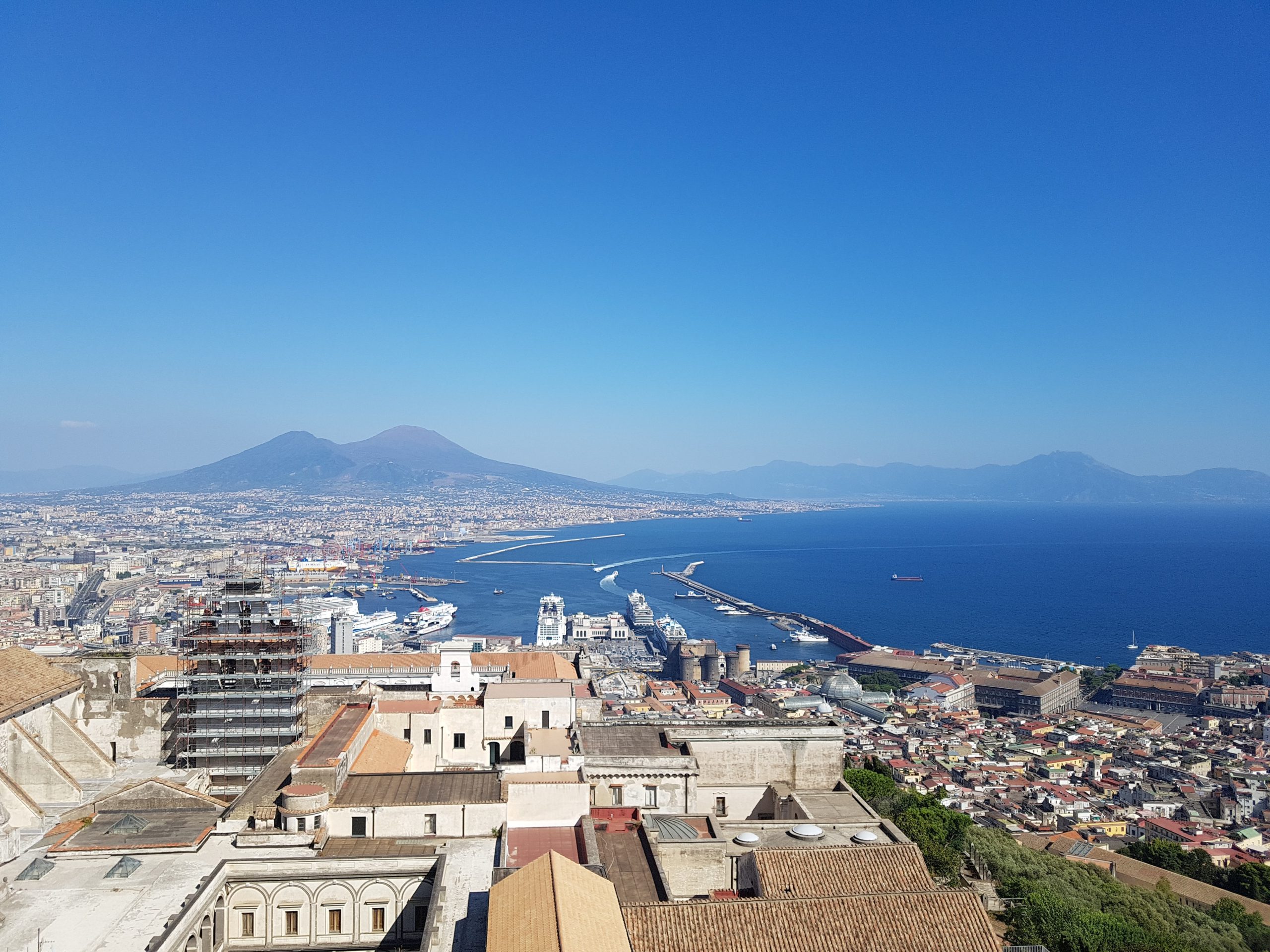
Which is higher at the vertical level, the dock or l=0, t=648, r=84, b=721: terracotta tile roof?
l=0, t=648, r=84, b=721: terracotta tile roof

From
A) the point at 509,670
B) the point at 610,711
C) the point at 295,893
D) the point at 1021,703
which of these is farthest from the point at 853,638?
the point at 295,893

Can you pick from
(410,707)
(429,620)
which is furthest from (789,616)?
(410,707)

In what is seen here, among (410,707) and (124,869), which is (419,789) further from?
(410,707)

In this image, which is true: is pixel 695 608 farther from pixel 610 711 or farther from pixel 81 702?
pixel 81 702

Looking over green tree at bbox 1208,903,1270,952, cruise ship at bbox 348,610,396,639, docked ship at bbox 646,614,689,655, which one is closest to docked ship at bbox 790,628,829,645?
docked ship at bbox 646,614,689,655

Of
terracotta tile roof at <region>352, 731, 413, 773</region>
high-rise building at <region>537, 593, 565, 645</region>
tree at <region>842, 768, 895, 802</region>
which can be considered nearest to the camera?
terracotta tile roof at <region>352, 731, 413, 773</region>

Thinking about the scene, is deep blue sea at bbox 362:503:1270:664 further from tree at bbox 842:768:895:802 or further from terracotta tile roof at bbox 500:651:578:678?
tree at bbox 842:768:895:802
